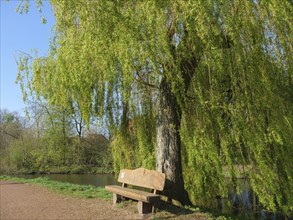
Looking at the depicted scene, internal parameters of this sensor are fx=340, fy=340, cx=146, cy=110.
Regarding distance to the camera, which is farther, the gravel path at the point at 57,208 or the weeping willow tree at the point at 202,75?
the weeping willow tree at the point at 202,75

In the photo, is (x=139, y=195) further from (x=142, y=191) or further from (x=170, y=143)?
(x=170, y=143)

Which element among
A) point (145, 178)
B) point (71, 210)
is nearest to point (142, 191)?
point (145, 178)

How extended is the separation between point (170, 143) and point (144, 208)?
1.51 meters

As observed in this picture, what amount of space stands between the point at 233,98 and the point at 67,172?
23735 mm

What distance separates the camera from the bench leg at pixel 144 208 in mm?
5599

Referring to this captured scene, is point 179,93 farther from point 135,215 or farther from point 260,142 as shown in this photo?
point 135,215

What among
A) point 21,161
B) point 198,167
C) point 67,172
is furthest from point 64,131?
point 198,167

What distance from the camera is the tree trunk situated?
6565 mm

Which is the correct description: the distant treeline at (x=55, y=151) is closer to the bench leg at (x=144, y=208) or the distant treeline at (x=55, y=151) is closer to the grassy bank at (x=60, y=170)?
the grassy bank at (x=60, y=170)

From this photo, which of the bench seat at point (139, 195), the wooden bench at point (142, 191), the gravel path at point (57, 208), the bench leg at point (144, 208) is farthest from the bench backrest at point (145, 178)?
the gravel path at point (57, 208)

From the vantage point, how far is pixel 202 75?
257 inches

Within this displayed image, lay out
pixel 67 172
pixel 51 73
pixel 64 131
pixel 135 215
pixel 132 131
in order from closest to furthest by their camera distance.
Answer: pixel 135 215
pixel 51 73
pixel 132 131
pixel 64 131
pixel 67 172

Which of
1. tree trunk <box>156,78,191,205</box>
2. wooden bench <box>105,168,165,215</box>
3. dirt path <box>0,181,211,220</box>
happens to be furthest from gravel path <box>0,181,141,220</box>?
tree trunk <box>156,78,191,205</box>

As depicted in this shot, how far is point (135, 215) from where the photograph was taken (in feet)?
18.4
